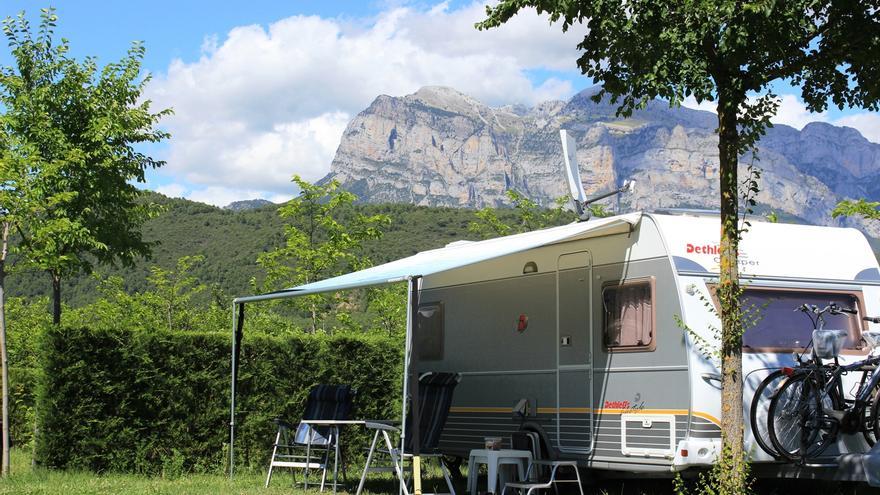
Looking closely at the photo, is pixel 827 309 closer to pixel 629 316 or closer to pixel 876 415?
pixel 876 415

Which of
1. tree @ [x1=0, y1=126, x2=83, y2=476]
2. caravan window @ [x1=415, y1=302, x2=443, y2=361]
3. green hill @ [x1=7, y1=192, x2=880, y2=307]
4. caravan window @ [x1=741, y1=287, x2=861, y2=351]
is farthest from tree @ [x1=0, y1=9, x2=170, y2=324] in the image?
green hill @ [x1=7, y1=192, x2=880, y2=307]

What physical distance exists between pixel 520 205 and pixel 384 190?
155296mm

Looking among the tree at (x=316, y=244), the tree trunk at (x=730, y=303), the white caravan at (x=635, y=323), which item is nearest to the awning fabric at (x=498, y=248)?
the white caravan at (x=635, y=323)

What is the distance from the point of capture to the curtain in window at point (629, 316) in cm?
746

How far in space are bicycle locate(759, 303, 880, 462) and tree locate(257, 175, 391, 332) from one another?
33.2 feet

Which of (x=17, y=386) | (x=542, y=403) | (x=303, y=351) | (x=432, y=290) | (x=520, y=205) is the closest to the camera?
(x=542, y=403)

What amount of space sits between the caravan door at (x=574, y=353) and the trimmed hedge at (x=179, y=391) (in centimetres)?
379

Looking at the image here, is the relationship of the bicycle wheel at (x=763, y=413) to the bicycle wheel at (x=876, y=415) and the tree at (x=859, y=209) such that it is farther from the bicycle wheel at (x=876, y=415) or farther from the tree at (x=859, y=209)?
the tree at (x=859, y=209)

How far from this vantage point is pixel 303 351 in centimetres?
1130

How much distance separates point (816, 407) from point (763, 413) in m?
0.38

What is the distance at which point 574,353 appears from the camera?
8164mm

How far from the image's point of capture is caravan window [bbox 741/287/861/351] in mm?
7301

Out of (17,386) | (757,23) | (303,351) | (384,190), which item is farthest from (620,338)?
(384,190)

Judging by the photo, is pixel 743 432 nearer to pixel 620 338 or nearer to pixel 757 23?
pixel 620 338
